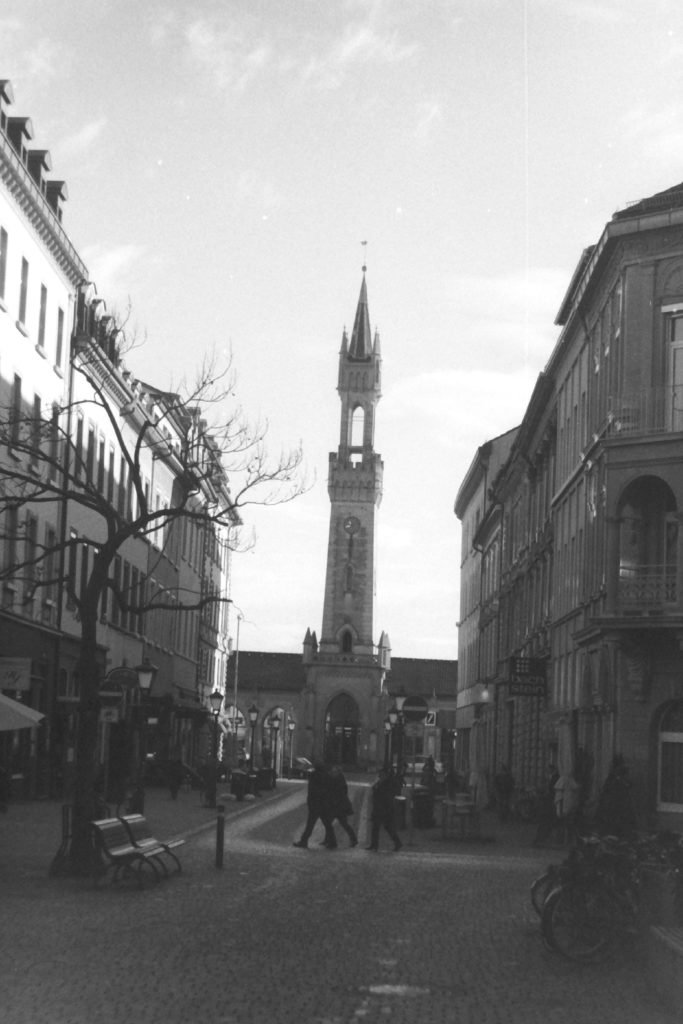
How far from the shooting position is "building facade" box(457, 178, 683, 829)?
3206 cm

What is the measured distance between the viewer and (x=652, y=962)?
45.8 ft

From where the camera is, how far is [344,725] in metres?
133

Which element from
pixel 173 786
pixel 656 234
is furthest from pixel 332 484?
pixel 656 234

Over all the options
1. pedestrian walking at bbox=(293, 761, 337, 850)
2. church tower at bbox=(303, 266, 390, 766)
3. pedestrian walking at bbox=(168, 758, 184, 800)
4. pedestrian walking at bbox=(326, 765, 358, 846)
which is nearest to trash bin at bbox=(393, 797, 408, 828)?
pedestrian walking at bbox=(326, 765, 358, 846)

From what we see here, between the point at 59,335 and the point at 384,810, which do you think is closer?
the point at 384,810

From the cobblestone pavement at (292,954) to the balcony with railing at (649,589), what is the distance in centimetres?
763

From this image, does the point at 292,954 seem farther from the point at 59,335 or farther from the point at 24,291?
the point at 59,335

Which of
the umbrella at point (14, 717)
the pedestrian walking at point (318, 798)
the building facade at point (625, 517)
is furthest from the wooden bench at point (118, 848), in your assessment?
the building facade at point (625, 517)

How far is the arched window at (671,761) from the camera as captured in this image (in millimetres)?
32594

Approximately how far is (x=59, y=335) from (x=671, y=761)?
2251 centimetres

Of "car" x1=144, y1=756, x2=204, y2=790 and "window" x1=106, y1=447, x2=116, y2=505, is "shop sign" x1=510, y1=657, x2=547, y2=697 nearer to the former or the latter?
"window" x1=106, y1=447, x2=116, y2=505

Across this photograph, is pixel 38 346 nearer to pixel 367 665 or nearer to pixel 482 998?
pixel 482 998

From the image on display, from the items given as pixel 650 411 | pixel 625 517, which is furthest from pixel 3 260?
pixel 625 517

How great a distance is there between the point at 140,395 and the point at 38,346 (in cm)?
1655
